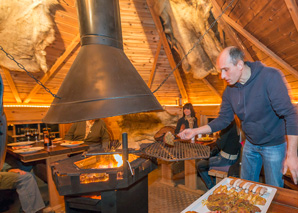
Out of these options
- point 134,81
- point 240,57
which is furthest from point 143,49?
point 240,57

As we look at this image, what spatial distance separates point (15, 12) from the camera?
114 inches

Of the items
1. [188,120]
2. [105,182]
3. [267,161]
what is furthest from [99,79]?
[188,120]

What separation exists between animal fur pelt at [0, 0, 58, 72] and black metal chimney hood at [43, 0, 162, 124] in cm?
177

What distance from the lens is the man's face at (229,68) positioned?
1.49 meters

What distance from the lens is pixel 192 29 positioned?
3330 mm

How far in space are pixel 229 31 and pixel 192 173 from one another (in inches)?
108

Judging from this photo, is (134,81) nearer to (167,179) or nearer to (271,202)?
(271,202)

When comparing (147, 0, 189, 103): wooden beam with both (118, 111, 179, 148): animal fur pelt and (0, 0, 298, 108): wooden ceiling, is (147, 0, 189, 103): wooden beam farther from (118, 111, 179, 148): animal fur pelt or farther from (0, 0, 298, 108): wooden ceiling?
(118, 111, 179, 148): animal fur pelt

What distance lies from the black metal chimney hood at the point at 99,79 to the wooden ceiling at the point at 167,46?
6.38 feet

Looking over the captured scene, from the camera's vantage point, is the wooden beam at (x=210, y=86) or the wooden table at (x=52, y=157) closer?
the wooden table at (x=52, y=157)

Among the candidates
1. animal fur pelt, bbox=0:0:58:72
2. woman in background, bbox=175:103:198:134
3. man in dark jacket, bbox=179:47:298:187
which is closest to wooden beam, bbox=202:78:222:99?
woman in background, bbox=175:103:198:134

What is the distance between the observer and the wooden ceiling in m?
2.45

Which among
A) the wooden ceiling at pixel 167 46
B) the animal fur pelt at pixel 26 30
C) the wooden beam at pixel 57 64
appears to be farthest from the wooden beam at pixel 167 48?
the animal fur pelt at pixel 26 30

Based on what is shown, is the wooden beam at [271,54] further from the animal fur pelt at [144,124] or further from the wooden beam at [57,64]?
the animal fur pelt at [144,124]
